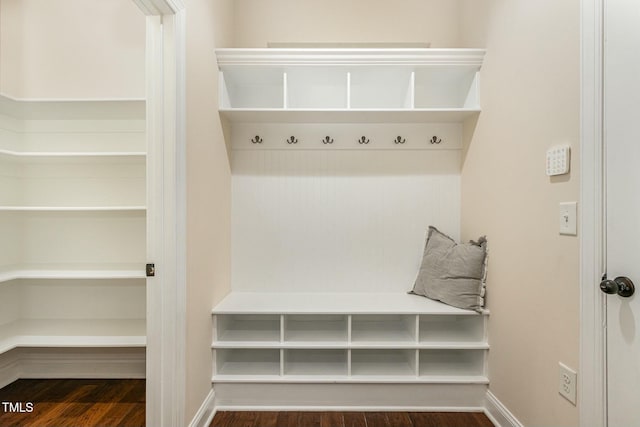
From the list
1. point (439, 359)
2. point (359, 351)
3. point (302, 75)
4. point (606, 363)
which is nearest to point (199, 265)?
point (359, 351)

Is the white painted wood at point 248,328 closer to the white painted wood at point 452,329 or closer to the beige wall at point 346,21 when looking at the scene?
the white painted wood at point 452,329

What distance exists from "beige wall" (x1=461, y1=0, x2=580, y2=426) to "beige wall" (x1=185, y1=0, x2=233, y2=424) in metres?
1.65

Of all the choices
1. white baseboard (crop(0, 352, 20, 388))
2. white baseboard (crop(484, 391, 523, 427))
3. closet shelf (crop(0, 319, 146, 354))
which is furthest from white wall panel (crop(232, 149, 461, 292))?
white baseboard (crop(0, 352, 20, 388))

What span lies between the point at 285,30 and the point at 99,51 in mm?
1307

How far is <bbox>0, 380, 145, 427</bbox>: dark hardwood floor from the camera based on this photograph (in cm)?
169

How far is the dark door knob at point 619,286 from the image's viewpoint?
100cm

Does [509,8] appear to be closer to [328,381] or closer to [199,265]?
[199,265]

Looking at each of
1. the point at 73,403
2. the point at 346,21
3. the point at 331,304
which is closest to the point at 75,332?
the point at 73,403

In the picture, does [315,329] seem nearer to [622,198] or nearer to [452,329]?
[452,329]

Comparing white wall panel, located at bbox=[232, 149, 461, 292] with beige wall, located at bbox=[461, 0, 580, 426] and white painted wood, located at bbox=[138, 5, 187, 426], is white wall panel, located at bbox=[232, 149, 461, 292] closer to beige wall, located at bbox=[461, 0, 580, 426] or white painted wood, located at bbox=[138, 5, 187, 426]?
beige wall, located at bbox=[461, 0, 580, 426]

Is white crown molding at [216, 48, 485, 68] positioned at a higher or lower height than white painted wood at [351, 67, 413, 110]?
higher

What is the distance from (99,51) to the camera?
6.81 ft

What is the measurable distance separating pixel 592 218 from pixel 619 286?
0.80 ft

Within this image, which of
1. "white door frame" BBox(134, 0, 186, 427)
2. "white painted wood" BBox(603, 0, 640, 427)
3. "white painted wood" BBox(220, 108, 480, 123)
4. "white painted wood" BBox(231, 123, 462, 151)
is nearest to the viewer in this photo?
"white painted wood" BBox(603, 0, 640, 427)
